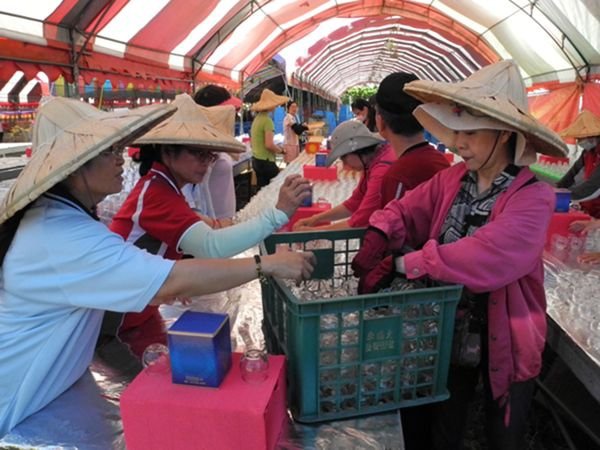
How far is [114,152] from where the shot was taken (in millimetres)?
1410

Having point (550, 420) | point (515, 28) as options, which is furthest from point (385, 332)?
point (515, 28)

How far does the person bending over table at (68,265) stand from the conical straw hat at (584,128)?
337 centimetres

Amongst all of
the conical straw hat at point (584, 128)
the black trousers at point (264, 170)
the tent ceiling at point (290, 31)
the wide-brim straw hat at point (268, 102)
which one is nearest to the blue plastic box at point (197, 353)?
the conical straw hat at point (584, 128)

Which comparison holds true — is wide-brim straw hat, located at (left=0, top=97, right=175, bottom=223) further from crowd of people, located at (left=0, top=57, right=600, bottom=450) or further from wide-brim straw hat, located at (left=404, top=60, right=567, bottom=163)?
wide-brim straw hat, located at (left=404, top=60, right=567, bottom=163)

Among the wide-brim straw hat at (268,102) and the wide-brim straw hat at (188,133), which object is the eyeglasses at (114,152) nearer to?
the wide-brim straw hat at (188,133)

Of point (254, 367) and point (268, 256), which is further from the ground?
point (268, 256)

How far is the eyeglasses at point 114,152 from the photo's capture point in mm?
1366

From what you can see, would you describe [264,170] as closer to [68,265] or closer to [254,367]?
[68,265]

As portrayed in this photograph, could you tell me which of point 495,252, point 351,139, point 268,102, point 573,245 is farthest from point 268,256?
point 268,102

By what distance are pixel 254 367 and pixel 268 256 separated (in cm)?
30

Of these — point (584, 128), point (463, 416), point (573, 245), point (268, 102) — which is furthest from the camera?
point (268, 102)

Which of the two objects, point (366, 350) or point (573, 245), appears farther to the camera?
point (573, 245)

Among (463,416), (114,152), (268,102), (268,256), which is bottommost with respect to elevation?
(463,416)

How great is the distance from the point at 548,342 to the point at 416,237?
2.40 ft
